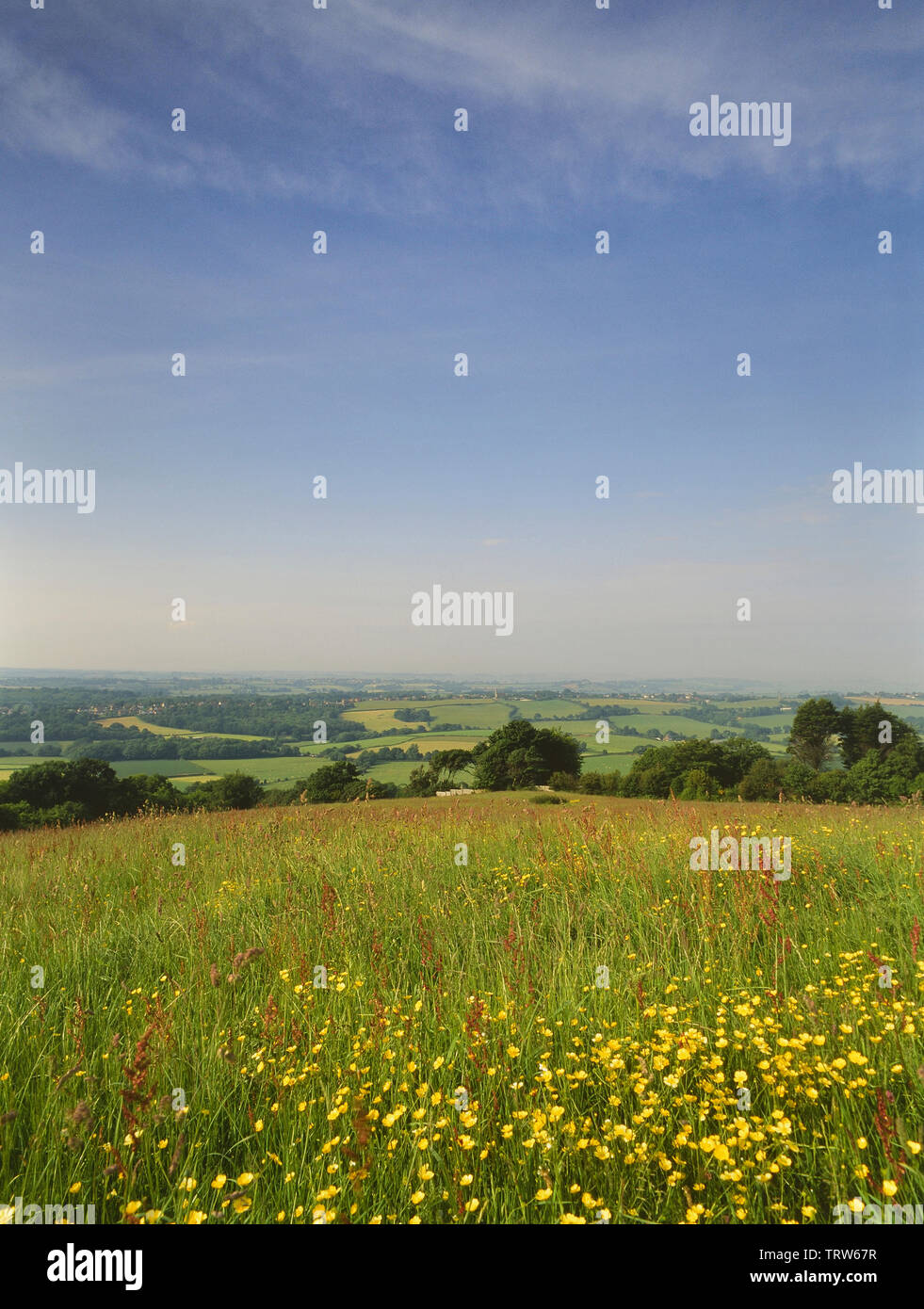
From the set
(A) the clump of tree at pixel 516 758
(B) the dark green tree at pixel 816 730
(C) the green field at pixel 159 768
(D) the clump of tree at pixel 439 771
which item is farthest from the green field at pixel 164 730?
(B) the dark green tree at pixel 816 730

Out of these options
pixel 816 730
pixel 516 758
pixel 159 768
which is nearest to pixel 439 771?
pixel 516 758

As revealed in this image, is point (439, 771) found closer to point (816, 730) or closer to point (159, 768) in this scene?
point (159, 768)

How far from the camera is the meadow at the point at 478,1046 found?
7.98 feet

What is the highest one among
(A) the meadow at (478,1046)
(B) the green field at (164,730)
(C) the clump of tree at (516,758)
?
(A) the meadow at (478,1046)

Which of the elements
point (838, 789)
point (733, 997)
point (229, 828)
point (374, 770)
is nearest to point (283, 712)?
point (374, 770)

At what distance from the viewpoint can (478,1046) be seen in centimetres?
321

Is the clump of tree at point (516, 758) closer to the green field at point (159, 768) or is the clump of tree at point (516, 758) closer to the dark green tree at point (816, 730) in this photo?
the green field at point (159, 768)

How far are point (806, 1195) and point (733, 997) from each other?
57.4 inches

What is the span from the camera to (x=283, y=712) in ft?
154

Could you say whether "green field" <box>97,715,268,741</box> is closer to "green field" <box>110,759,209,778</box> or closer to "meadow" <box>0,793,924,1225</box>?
"green field" <box>110,759,209,778</box>

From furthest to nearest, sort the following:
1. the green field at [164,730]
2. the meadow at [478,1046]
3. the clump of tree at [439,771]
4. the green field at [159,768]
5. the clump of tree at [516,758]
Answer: the clump of tree at [516,758]
the clump of tree at [439,771]
the green field at [164,730]
the green field at [159,768]
the meadow at [478,1046]

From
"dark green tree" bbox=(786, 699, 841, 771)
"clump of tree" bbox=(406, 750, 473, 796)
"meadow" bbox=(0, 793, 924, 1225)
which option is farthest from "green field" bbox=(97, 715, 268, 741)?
"dark green tree" bbox=(786, 699, 841, 771)
